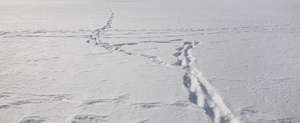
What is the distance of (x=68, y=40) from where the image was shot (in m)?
3.90

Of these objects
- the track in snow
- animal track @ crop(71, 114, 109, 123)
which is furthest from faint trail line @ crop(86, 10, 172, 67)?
animal track @ crop(71, 114, 109, 123)

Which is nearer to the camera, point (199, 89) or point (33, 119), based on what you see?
point (33, 119)

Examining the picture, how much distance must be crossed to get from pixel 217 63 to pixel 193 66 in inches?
10.0

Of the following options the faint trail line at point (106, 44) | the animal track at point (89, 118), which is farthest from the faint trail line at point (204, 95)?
the animal track at point (89, 118)

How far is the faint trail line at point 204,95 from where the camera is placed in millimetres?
1669

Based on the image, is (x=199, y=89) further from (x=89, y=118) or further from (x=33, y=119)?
(x=33, y=119)

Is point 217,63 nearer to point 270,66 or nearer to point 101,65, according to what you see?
point 270,66

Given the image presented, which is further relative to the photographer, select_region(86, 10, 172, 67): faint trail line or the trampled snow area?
select_region(86, 10, 172, 67): faint trail line

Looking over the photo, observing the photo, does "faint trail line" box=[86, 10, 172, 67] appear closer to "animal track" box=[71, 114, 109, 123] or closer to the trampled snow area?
the trampled snow area

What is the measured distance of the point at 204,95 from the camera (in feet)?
6.40

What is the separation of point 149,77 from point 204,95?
1.80ft

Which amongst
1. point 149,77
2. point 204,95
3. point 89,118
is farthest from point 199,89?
point 89,118

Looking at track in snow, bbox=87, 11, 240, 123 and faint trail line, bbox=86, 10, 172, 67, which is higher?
faint trail line, bbox=86, 10, 172, 67

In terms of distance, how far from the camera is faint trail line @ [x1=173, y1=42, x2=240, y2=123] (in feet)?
5.48
